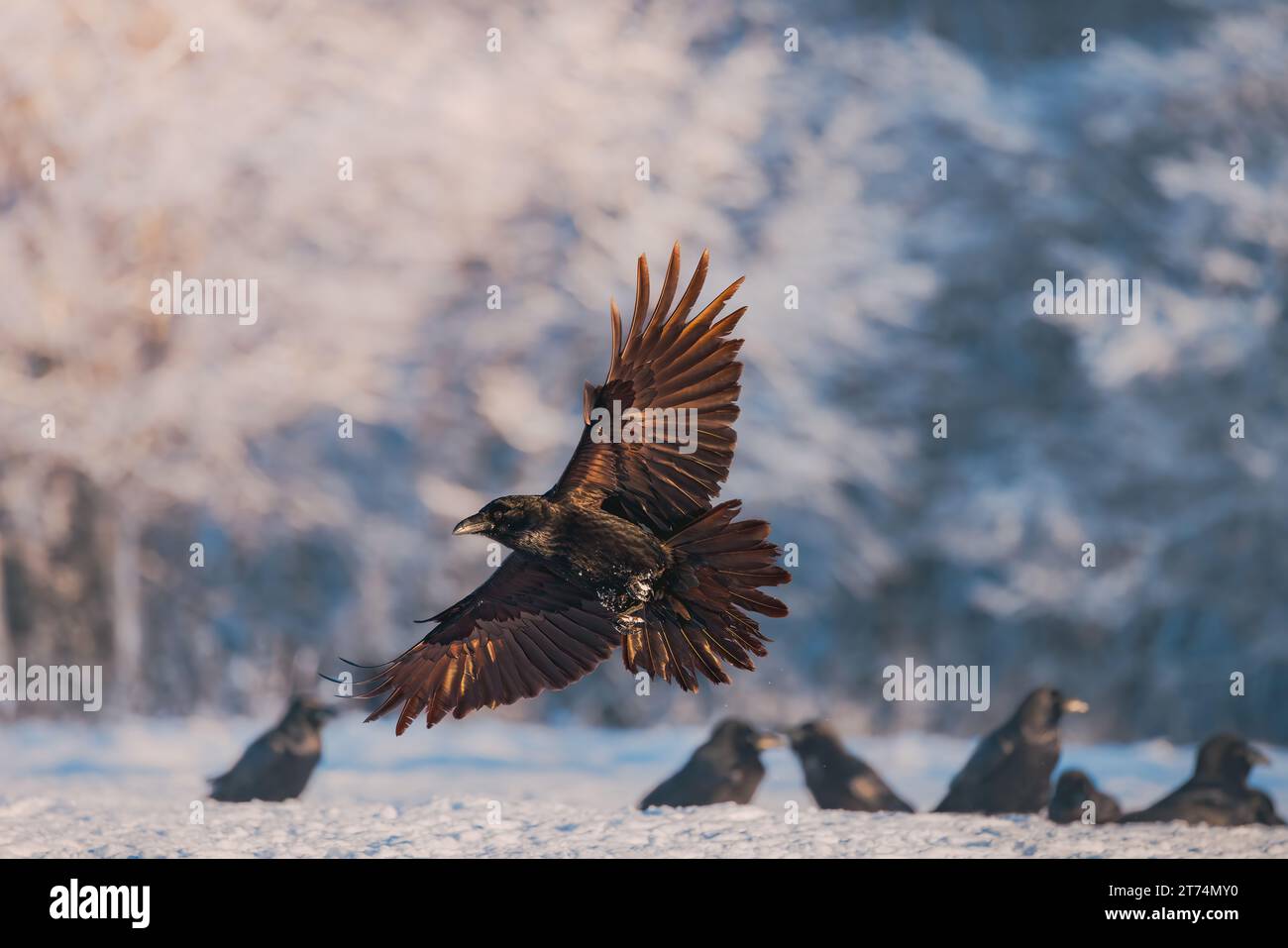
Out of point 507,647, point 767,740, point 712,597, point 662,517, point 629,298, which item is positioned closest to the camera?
point 712,597

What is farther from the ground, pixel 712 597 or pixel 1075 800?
pixel 712 597

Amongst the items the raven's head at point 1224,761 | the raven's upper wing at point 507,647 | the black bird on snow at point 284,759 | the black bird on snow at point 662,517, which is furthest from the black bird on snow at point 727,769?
the black bird on snow at point 662,517

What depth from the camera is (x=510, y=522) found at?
3.49 m

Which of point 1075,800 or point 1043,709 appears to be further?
point 1075,800

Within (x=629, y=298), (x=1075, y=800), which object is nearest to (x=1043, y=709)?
(x=1075, y=800)

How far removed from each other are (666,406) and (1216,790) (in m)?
4.74

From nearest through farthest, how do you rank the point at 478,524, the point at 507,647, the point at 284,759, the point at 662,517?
the point at 478,524 → the point at 662,517 → the point at 507,647 → the point at 284,759

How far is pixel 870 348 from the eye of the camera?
835cm

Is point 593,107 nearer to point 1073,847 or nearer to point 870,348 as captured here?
point 870,348

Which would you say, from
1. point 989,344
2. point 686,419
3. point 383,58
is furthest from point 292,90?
point 686,419

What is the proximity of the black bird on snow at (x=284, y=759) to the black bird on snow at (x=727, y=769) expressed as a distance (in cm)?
180

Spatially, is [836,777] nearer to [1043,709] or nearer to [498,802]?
[1043,709]

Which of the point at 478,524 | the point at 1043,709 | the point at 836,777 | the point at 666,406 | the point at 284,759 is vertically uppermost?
the point at 666,406

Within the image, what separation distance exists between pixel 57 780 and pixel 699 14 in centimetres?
576
